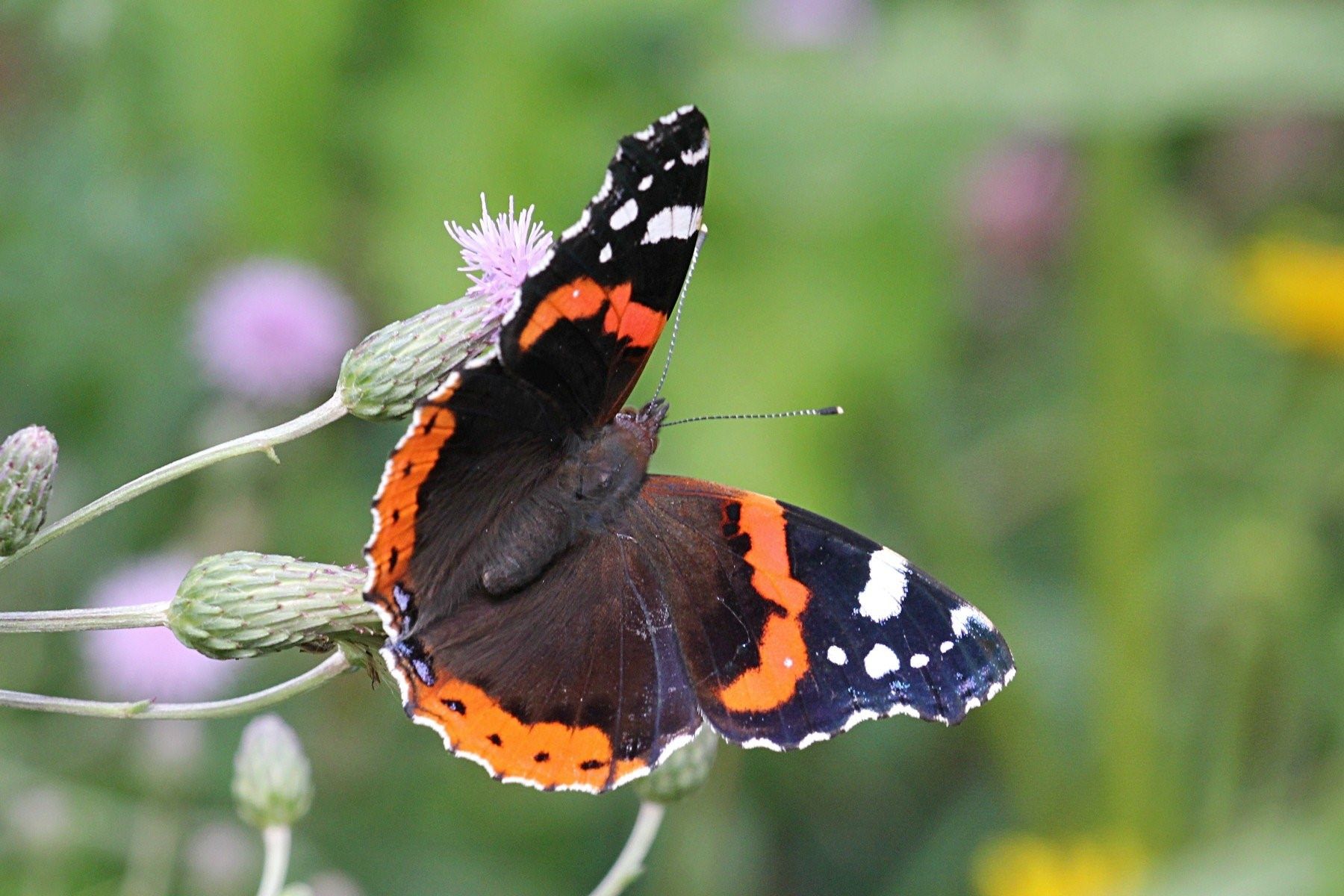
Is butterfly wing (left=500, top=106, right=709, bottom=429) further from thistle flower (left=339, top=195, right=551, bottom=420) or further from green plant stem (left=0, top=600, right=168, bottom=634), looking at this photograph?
green plant stem (left=0, top=600, right=168, bottom=634)

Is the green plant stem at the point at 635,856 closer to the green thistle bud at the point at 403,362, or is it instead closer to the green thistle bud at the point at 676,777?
the green thistle bud at the point at 676,777

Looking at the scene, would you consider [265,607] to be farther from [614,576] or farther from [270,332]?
[270,332]

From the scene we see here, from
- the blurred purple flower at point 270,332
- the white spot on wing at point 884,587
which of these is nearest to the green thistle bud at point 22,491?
the white spot on wing at point 884,587

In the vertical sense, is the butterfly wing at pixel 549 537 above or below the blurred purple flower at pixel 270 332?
below

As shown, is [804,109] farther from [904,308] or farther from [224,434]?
[224,434]

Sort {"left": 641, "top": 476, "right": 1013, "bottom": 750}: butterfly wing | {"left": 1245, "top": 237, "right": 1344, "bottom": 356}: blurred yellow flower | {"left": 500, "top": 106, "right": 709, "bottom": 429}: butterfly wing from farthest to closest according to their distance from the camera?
{"left": 1245, "top": 237, "right": 1344, "bottom": 356}: blurred yellow flower < {"left": 641, "top": 476, "right": 1013, "bottom": 750}: butterfly wing < {"left": 500, "top": 106, "right": 709, "bottom": 429}: butterfly wing

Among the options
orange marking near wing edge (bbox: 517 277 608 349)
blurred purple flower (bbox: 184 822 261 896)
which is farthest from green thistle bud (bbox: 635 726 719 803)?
blurred purple flower (bbox: 184 822 261 896)

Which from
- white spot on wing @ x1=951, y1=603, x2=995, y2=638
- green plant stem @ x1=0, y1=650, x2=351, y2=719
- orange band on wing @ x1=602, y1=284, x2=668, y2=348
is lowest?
green plant stem @ x1=0, y1=650, x2=351, y2=719
